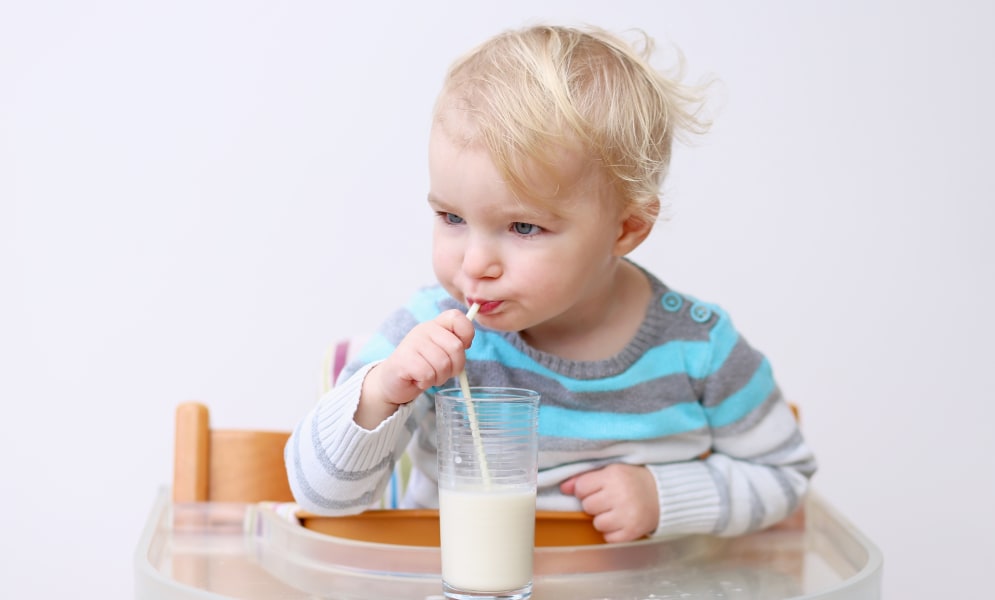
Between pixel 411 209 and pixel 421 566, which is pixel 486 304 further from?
pixel 411 209

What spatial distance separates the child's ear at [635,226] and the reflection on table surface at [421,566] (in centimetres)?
30

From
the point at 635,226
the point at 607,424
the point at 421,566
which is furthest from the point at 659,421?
the point at 421,566

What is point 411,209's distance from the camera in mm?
2139

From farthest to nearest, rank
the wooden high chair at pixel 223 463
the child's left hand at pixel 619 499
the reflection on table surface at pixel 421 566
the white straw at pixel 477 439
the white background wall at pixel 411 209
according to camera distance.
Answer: the white background wall at pixel 411 209
the wooden high chair at pixel 223 463
the child's left hand at pixel 619 499
the reflection on table surface at pixel 421 566
the white straw at pixel 477 439

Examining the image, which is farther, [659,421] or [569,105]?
[659,421]

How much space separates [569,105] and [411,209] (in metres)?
0.96

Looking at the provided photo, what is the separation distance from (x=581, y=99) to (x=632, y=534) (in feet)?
1.43

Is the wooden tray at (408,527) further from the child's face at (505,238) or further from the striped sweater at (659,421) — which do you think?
the child's face at (505,238)

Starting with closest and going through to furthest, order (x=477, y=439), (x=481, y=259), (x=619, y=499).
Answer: (x=477, y=439) → (x=481, y=259) → (x=619, y=499)

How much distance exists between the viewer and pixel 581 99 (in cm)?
123

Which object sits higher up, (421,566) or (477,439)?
(477,439)

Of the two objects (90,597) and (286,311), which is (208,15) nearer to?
(286,311)

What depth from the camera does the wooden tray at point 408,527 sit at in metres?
1.28

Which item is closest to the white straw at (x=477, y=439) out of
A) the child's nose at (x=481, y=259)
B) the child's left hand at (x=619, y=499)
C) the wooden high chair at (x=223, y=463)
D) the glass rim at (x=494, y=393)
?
the glass rim at (x=494, y=393)
